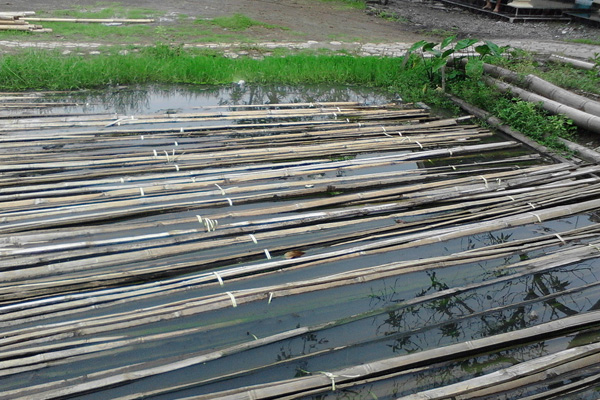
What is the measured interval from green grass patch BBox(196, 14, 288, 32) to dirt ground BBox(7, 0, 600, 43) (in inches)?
12.9

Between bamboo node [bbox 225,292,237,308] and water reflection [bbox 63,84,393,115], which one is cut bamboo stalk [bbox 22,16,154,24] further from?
bamboo node [bbox 225,292,237,308]

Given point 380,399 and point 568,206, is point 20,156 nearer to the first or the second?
point 380,399

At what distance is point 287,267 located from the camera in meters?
2.96

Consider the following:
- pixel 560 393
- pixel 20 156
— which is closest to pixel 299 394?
pixel 560 393

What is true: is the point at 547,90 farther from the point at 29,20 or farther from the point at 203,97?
the point at 29,20

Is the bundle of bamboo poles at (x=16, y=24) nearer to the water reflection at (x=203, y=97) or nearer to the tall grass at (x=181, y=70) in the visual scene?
the tall grass at (x=181, y=70)

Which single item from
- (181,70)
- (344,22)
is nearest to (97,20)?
(181,70)

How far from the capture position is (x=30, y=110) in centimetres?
510

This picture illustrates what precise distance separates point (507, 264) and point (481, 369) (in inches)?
38.2

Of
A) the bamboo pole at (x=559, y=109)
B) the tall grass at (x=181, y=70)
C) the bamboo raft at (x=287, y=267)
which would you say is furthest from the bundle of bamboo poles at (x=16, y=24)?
the bamboo pole at (x=559, y=109)

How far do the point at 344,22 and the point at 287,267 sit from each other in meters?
8.73

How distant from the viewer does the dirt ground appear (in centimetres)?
934

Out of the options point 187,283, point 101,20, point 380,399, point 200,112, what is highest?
point 101,20

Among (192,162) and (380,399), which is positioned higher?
(192,162)
